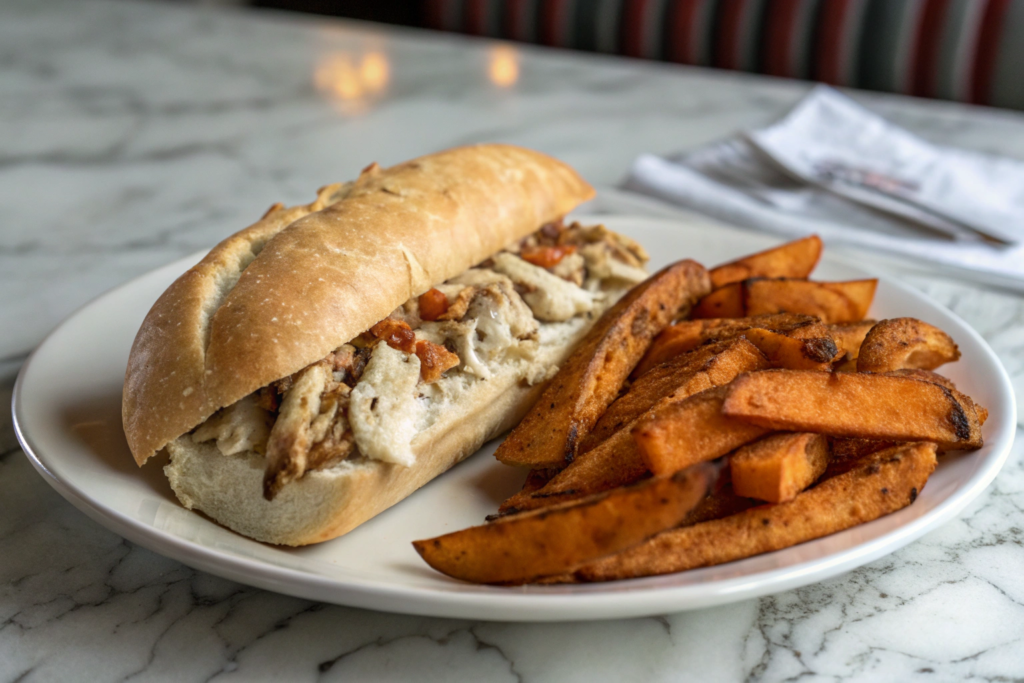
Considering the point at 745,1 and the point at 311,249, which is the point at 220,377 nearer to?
the point at 311,249

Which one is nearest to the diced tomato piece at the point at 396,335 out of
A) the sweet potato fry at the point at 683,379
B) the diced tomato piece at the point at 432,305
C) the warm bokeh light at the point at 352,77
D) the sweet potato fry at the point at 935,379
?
the diced tomato piece at the point at 432,305

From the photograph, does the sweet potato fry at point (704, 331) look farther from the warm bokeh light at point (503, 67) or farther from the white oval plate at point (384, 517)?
the warm bokeh light at point (503, 67)

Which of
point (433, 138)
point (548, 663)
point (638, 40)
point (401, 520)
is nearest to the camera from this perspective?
point (548, 663)

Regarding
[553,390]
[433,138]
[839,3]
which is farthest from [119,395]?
[839,3]

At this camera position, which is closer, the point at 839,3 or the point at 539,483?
the point at 539,483

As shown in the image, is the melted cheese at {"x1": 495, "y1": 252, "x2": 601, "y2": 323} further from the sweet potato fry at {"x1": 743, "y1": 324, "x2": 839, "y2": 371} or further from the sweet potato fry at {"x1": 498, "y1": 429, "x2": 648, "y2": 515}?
the sweet potato fry at {"x1": 498, "y1": 429, "x2": 648, "y2": 515}

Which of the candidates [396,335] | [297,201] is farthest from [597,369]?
[297,201]

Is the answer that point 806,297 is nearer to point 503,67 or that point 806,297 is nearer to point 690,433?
point 690,433

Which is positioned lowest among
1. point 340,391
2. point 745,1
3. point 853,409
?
point 340,391
